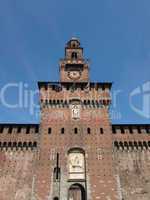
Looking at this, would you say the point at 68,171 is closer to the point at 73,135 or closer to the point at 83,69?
the point at 73,135

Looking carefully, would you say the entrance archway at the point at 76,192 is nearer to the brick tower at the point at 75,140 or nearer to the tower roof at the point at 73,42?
the brick tower at the point at 75,140

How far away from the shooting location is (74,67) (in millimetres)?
27297

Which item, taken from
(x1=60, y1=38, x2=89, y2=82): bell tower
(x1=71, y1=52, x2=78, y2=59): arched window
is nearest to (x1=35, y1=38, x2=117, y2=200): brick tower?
(x1=60, y1=38, x2=89, y2=82): bell tower

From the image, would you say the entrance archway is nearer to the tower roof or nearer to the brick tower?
the brick tower

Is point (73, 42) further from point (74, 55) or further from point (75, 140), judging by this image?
point (75, 140)

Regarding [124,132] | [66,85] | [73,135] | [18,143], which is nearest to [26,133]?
[18,143]

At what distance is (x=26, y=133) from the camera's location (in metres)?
23.4

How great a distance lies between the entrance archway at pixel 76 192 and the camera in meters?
20.6

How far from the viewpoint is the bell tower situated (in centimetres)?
2642

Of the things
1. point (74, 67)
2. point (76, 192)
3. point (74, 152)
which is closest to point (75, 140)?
point (74, 152)

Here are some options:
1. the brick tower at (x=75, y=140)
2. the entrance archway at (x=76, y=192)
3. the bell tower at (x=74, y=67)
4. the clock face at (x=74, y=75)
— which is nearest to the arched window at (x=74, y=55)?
the bell tower at (x=74, y=67)

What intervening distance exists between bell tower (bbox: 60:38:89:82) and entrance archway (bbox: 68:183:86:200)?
31.5 ft

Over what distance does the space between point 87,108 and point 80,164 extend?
4.93m

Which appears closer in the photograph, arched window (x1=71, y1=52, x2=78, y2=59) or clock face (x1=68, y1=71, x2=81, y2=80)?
clock face (x1=68, y1=71, x2=81, y2=80)
